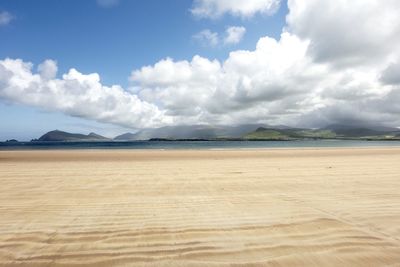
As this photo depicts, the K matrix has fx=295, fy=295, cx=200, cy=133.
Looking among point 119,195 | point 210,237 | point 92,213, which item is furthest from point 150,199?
point 210,237

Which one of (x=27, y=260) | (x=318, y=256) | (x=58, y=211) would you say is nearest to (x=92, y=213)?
(x=58, y=211)

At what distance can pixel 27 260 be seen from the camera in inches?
159

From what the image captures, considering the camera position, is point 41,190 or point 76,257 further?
point 41,190

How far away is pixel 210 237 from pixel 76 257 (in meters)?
2.02

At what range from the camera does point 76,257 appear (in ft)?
13.5

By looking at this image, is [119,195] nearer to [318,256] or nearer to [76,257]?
[76,257]

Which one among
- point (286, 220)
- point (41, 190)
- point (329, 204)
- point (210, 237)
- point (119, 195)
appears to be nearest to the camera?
point (210, 237)

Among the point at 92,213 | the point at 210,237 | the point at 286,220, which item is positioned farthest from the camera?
the point at 92,213

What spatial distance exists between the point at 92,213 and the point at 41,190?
3.86 m

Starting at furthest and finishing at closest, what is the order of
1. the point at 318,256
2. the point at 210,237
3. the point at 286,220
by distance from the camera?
1. the point at 286,220
2. the point at 210,237
3. the point at 318,256

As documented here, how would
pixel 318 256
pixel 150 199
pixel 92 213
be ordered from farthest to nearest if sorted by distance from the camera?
1. pixel 150 199
2. pixel 92 213
3. pixel 318 256

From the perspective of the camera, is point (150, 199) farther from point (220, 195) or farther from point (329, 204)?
point (329, 204)

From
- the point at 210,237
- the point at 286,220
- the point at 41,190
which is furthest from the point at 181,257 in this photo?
the point at 41,190

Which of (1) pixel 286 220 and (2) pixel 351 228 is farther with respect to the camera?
(1) pixel 286 220
